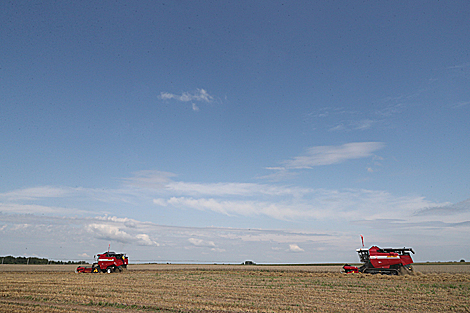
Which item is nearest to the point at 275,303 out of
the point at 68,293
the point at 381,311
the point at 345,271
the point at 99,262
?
the point at 381,311

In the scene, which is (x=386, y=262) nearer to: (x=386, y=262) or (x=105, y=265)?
(x=386, y=262)

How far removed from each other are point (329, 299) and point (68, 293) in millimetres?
17179

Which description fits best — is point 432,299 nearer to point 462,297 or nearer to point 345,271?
point 462,297

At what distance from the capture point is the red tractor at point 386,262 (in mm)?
38812

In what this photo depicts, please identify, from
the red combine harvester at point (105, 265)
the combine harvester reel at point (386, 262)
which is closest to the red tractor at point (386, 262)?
the combine harvester reel at point (386, 262)

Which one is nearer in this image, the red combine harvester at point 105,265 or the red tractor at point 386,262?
the red tractor at point 386,262

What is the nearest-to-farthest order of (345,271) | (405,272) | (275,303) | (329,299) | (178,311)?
1. (178,311)
2. (275,303)
3. (329,299)
4. (405,272)
5. (345,271)

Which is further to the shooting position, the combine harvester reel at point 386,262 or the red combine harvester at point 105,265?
the red combine harvester at point 105,265

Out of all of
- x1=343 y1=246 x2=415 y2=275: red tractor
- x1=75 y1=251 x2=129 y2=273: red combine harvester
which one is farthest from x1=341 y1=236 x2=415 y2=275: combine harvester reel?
x1=75 y1=251 x2=129 y2=273: red combine harvester

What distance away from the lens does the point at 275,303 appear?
17.6m

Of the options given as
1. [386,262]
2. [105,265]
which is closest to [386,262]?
[386,262]

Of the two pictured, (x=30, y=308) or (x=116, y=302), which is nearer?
(x=30, y=308)

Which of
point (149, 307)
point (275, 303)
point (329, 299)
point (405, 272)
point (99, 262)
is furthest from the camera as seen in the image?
point (99, 262)

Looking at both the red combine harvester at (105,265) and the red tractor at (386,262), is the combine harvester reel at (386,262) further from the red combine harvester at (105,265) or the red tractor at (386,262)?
the red combine harvester at (105,265)
